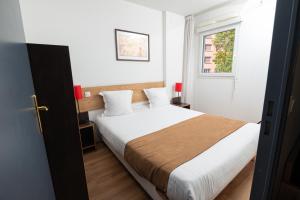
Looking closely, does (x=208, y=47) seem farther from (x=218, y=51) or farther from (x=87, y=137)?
(x=87, y=137)

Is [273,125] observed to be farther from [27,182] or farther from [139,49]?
[139,49]

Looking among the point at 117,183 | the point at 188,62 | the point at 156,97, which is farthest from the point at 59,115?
the point at 188,62

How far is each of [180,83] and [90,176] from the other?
268cm

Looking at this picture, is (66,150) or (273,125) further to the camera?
(66,150)

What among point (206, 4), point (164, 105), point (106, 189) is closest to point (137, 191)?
point (106, 189)

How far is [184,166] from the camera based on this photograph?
121 cm

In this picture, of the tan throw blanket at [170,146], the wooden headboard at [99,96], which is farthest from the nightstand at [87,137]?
the tan throw blanket at [170,146]

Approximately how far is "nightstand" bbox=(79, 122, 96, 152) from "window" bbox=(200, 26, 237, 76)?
2.94m

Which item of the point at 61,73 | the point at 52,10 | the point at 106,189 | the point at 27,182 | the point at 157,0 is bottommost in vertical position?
the point at 106,189

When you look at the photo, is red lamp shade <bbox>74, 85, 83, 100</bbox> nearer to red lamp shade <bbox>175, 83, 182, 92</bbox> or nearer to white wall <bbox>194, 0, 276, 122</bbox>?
red lamp shade <bbox>175, 83, 182, 92</bbox>

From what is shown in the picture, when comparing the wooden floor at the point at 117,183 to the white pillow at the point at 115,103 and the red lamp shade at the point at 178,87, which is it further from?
the red lamp shade at the point at 178,87

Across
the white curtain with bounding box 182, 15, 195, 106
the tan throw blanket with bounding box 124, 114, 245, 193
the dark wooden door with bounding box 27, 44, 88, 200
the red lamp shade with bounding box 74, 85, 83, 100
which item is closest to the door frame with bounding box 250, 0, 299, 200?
the tan throw blanket with bounding box 124, 114, 245, 193

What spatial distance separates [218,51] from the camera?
3438 mm

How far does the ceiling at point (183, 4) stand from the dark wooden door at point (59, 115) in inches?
90.2
